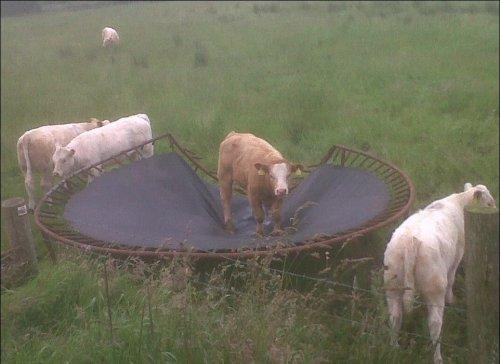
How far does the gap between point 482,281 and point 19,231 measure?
316 centimetres

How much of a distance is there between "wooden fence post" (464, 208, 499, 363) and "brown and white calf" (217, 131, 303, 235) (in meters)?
2.41

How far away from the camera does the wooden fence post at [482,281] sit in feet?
9.78

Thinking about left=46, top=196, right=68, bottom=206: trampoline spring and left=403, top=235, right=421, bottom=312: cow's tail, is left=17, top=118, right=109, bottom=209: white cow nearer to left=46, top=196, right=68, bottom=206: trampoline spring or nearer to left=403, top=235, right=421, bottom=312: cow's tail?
left=46, top=196, right=68, bottom=206: trampoline spring

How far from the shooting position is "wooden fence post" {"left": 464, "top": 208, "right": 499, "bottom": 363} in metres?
2.98

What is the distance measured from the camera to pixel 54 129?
6.54 meters

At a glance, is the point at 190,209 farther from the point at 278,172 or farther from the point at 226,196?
the point at 278,172

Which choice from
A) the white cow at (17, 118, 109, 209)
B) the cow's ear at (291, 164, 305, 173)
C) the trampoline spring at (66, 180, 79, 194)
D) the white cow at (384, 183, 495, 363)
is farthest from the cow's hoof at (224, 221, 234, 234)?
the white cow at (384, 183, 495, 363)

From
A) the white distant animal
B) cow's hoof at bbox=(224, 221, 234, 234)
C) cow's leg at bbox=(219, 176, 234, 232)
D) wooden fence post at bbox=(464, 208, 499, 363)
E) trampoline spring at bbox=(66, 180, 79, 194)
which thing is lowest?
cow's hoof at bbox=(224, 221, 234, 234)

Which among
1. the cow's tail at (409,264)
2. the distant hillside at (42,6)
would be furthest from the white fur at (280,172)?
the distant hillside at (42,6)

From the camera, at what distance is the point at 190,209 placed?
6340mm

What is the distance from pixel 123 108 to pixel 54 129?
1.57 metres

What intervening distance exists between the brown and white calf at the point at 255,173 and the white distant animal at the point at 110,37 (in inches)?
55.2

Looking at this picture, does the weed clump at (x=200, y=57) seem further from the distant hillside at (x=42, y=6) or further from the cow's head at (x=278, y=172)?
the cow's head at (x=278, y=172)

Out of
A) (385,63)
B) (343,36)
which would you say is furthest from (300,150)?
(343,36)
